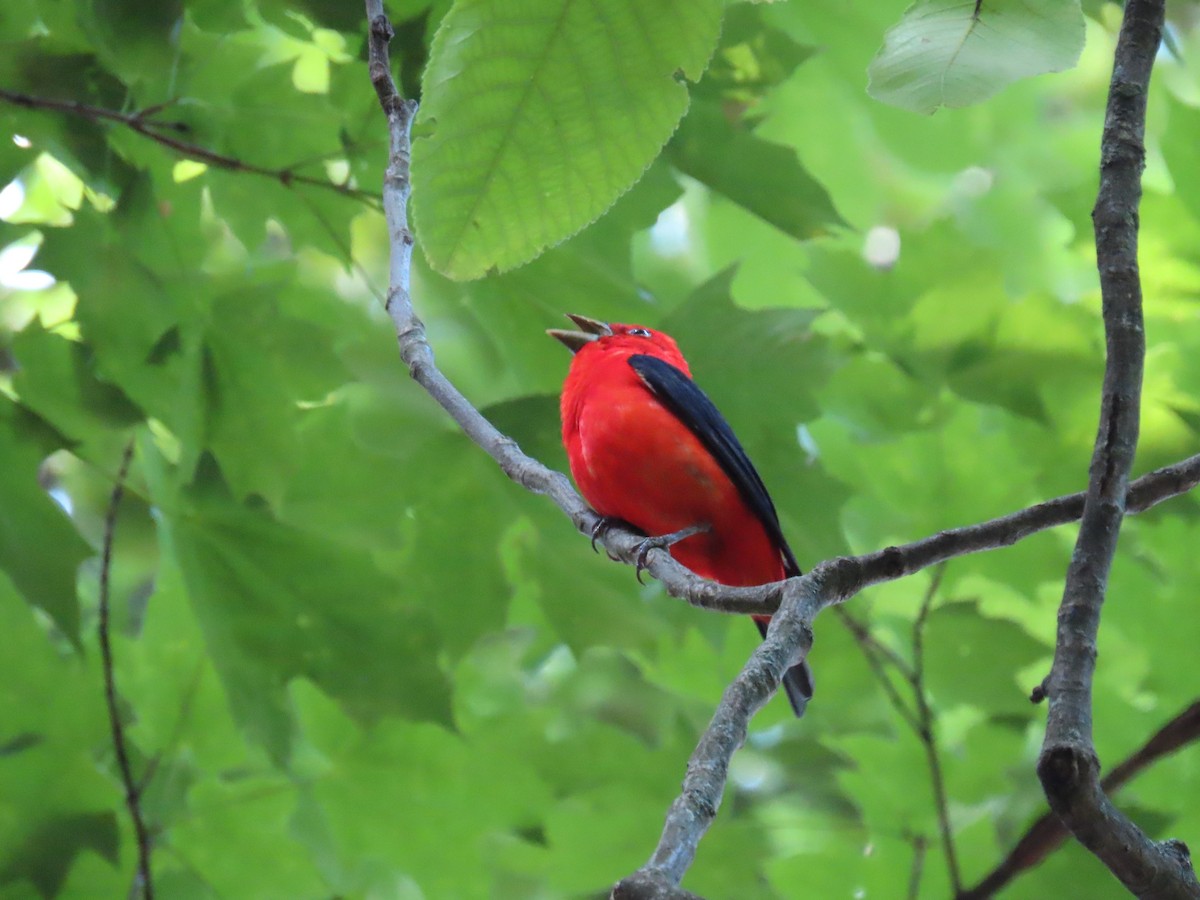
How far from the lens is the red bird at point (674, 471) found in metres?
3.46

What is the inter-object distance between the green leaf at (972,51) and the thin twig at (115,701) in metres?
2.56

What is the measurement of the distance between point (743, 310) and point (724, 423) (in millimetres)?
339

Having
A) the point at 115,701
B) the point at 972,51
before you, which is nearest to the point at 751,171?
the point at 972,51

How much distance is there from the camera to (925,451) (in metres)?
3.83

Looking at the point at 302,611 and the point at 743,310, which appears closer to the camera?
the point at 302,611

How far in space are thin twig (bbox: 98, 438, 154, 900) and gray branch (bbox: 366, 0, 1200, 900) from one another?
4.75 feet

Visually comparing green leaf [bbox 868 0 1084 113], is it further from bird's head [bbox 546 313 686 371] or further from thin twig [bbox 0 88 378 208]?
bird's head [bbox 546 313 686 371]

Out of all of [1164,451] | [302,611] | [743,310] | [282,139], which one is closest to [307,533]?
[302,611]

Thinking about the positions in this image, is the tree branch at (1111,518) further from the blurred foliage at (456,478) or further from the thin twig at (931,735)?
the thin twig at (931,735)

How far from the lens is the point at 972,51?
126 cm

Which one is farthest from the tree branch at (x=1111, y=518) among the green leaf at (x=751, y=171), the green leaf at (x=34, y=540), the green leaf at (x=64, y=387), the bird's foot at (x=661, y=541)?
the green leaf at (x=64, y=387)

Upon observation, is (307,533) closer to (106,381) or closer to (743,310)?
(106,381)

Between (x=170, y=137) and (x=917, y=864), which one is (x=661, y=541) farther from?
(x=170, y=137)

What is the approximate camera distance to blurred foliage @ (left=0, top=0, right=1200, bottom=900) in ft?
10.2
